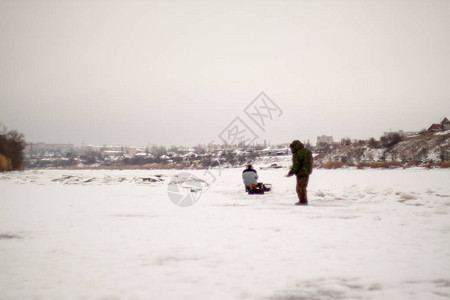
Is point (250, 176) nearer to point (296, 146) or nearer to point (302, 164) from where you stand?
point (296, 146)

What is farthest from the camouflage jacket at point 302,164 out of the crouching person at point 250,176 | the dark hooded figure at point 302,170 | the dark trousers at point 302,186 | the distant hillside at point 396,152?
the distant hillside at point 396,152

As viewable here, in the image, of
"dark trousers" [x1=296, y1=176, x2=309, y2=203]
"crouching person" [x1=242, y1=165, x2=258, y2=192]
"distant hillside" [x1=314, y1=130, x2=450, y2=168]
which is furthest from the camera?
"distant hillside" [x1=314, y1=130, x2=450, y2=168]

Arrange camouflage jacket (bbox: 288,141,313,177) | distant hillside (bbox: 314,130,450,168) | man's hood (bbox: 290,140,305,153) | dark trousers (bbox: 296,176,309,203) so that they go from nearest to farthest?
1. dark trousers (bbox: 296,176,309,203)
2. camouflage jacket (bbox: 288,141,313,177)
3. man's hood (bbox: 290,140,305,153)
4. distant hillside (bbox: 314,130,450,168)

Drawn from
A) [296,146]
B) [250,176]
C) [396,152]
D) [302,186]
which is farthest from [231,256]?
[396,152]

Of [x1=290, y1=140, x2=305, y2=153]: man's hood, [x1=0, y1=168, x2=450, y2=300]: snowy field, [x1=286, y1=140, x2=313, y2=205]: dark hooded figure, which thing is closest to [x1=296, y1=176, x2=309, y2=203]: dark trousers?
[x1=286, y1=140, x2=313, y2=205]: dark hooded figure

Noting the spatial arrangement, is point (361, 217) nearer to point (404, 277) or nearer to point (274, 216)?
point (274, 216)

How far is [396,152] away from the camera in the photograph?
5694 centimetres

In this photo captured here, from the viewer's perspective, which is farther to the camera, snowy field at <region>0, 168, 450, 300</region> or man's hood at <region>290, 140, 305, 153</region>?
man's hood at <region>290, 140, 305, 153</region>

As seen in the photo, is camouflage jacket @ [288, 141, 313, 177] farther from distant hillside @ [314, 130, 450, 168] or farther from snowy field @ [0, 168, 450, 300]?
distant hillside @ [314, 130, 450, 168]

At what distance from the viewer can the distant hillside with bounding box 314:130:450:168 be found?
156 ft

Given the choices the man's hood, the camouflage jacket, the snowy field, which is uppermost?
the man's hood

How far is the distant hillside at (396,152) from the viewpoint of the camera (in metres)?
47.7

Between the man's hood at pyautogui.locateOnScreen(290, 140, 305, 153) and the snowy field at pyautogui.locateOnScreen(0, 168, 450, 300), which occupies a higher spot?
the man's hood at pyautogui.locateOnScreen(290, 140, 305, 153)

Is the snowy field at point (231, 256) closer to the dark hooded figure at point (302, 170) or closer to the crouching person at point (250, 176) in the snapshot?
Result: the dark hooded figure at point (302, 170)
